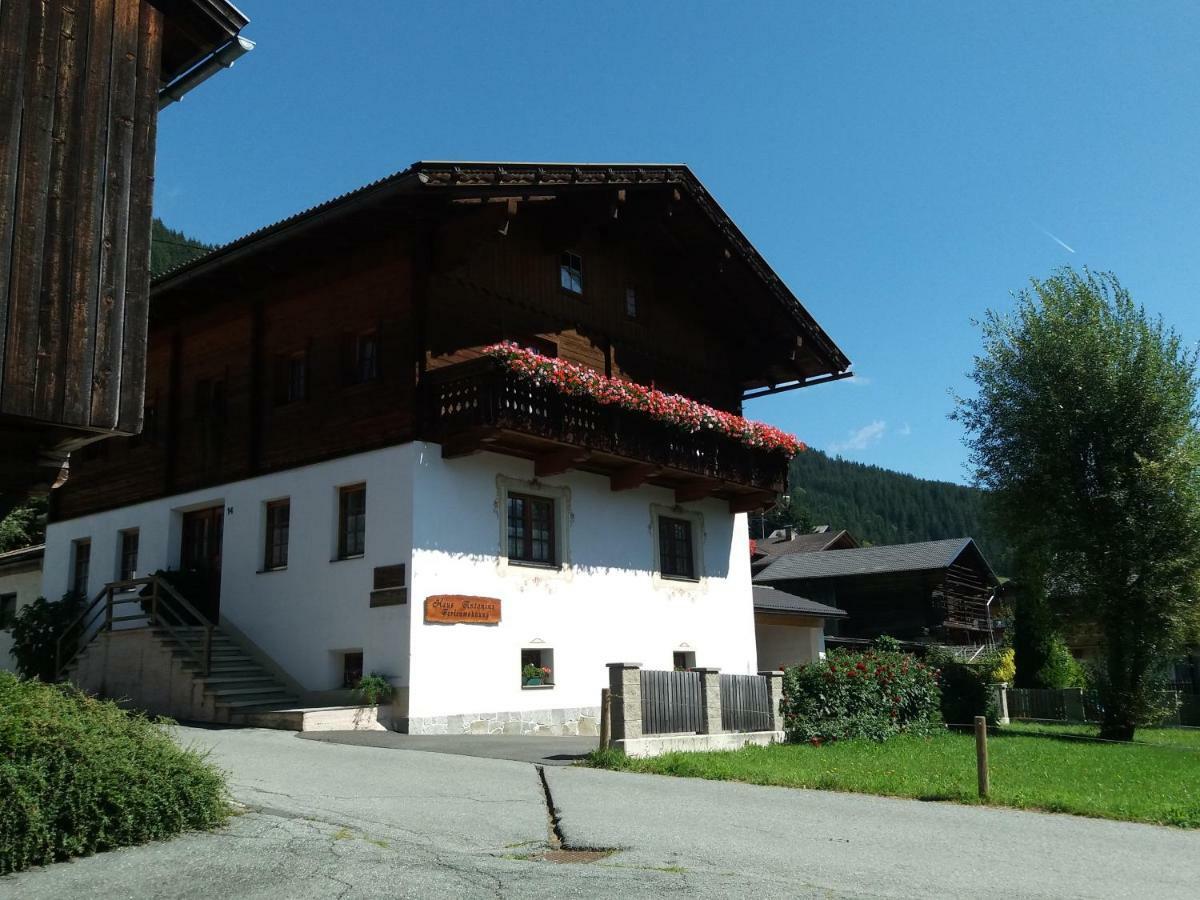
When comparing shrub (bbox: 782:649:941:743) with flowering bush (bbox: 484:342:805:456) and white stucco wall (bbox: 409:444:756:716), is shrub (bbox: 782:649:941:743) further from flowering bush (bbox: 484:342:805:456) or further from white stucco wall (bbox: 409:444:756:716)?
flowering bush (bbox: 484:342:805:456)

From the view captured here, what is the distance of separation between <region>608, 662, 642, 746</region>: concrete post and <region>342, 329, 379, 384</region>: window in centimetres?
774

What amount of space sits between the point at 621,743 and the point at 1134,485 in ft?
58.7

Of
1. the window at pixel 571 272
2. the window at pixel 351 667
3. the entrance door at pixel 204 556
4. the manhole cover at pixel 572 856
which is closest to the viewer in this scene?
the manhole cover at pixel 572 856

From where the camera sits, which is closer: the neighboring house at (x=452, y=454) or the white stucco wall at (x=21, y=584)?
the neighboring house at (x=452, y=454)

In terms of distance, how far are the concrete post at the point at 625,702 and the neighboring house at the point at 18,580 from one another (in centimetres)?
1732

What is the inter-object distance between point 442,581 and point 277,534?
4.12m

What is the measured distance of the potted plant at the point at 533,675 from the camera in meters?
19.4

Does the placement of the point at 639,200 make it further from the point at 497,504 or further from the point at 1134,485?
the point at 1134,485

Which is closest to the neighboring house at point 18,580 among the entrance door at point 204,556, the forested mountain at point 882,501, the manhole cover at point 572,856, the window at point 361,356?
the entrance door at point 204,556

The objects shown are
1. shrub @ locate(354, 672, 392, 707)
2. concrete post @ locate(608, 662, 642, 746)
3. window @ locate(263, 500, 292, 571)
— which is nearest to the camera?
concrete post @ locate(608, 662, 642, 746)

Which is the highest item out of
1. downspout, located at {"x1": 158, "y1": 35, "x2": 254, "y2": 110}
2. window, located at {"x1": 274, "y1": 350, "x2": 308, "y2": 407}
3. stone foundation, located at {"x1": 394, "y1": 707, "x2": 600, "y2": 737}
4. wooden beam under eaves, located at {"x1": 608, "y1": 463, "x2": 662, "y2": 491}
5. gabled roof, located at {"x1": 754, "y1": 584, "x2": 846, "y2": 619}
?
downspout, located at {"x1": 158, "y1": 35, "x2": 254, "y2": 110}

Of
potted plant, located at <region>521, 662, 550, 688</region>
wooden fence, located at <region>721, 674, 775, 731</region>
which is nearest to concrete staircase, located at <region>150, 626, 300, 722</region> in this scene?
potted plant, located at <region>521, 662, 550, 688</region>

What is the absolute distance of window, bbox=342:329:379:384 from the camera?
19.5m

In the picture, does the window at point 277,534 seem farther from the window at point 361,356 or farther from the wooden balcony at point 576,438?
the wooden balcony at point 576,438
